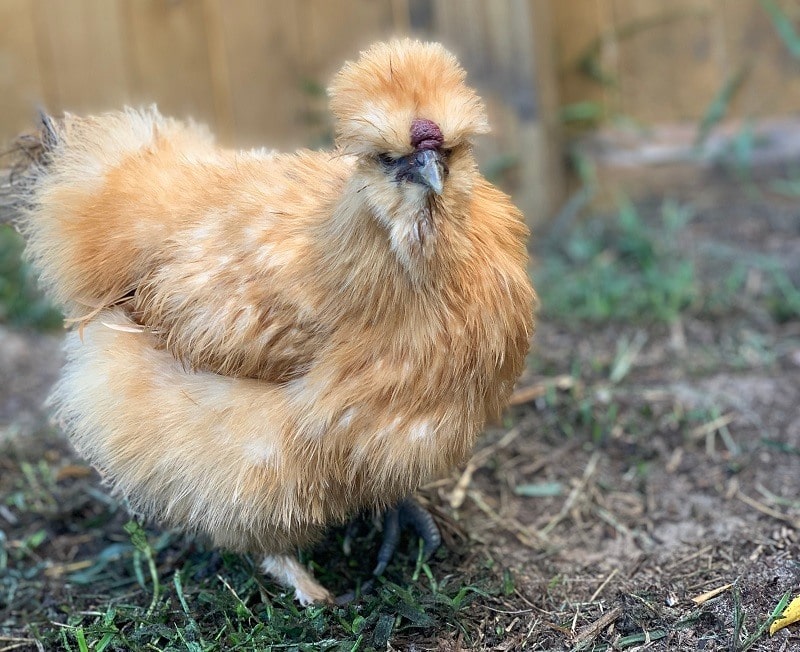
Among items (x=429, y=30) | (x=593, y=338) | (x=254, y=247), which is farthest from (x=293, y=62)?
(x=254, y=247)

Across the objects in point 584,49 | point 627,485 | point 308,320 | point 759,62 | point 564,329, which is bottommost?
point 627,485

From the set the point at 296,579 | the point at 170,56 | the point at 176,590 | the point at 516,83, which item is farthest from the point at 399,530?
the point at 170,56

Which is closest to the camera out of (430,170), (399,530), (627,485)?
(430,170)

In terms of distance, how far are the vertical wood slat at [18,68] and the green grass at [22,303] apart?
76 centimetres

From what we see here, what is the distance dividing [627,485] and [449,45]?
3343mm

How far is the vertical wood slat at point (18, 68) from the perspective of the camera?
526 cm

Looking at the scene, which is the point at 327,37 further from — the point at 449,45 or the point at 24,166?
the point at 24,166

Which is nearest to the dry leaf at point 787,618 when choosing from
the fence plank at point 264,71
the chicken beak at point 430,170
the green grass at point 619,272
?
the chicken beak at point 430,170

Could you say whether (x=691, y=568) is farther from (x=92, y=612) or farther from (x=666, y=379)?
(x=92, y=612)

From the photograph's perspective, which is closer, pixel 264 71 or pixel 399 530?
pixel 399 530

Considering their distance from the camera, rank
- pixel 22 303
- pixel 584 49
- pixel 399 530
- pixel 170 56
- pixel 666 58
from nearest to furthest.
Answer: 1. pixel 399 530
2. pixel 22 303
3. pixel 170 56
4. pixel 666 58
5. pixel 584 49

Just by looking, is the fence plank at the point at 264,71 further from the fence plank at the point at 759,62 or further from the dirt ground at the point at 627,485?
the fence plank at the point at 759,62

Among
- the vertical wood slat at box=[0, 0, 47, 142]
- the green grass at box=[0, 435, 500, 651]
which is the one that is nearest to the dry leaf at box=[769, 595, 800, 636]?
the green grass at box=[0, 435, 500, 651]

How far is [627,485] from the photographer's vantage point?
11.3 feet
